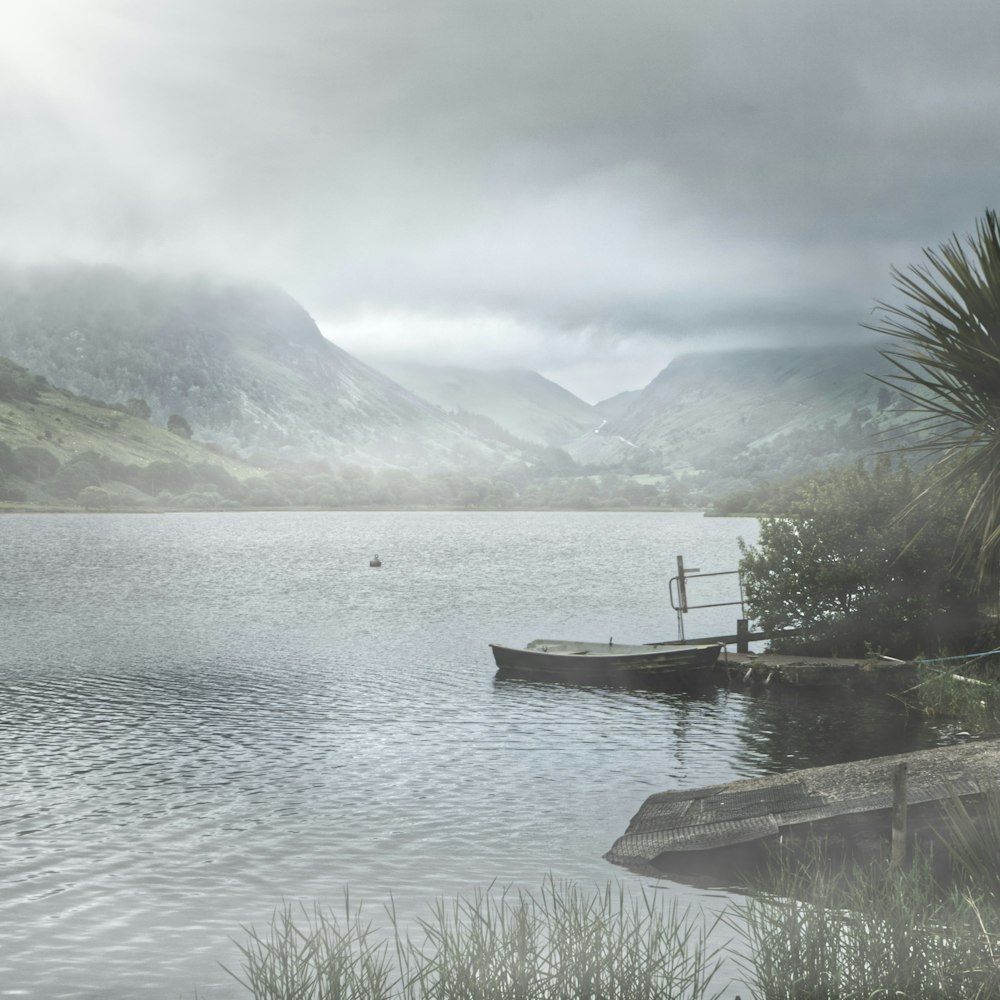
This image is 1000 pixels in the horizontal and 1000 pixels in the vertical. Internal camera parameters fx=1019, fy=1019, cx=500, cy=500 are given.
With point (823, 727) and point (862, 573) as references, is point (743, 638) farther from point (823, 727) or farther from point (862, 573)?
point (823, 727)

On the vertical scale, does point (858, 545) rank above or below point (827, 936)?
above

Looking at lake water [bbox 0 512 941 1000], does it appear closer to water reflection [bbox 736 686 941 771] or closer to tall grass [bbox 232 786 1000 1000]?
water reflection [bbox 736 686 941 771]

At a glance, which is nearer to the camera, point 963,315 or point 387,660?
point 963,315

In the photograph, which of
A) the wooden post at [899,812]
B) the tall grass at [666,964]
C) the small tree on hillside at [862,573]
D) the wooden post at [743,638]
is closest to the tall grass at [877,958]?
the tall grass at [666,964]

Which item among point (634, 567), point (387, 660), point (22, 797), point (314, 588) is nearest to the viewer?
point (22, 797)

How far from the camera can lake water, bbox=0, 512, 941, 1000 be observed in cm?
1591

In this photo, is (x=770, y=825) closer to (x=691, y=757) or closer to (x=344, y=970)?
(x=344, y=970)

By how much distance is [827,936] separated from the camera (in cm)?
994

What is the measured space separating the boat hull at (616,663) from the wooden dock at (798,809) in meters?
19.4

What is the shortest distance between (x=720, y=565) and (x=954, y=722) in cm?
7828

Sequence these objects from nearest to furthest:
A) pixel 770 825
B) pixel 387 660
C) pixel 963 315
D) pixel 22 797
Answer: pixel 770 825 → pixel 963 315 → pixel 22 797 → pixel 387 660

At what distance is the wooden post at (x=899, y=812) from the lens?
13.7 metres

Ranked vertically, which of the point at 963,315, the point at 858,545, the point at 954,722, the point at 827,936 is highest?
the point at 963,315

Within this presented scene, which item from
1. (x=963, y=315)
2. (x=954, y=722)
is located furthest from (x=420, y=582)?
(x=963, y=315)
